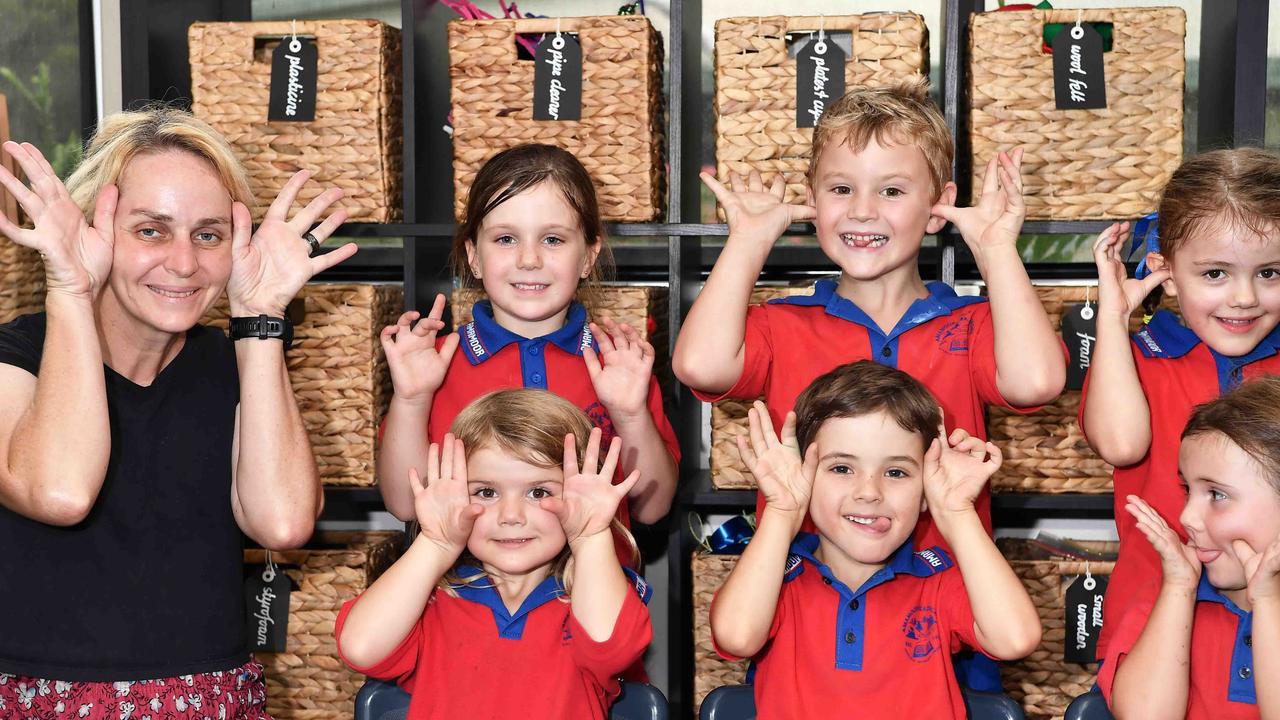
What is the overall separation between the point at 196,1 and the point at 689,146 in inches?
44.6

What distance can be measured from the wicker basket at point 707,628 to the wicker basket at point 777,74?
2.42ft

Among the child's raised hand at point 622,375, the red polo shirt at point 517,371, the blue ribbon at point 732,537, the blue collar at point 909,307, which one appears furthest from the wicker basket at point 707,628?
the blue collar at point 909,307

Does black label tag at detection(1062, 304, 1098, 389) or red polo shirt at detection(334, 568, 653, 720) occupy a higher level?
black label tag at detection(1062, 304, 1098, 389)

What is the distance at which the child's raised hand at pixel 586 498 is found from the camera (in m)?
1.72

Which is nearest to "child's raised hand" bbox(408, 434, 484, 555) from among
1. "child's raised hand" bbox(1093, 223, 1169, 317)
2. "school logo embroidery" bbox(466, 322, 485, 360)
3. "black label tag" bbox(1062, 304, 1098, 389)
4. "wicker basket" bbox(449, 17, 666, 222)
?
A: "school logo embroidery" bbox(466, 322, 485, 360)

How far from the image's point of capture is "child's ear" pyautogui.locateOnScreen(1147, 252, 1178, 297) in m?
1.96

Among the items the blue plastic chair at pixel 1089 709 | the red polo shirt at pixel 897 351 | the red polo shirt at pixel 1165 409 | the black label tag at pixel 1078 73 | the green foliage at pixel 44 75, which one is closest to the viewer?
the blue plastic chair at pixel 1089 709

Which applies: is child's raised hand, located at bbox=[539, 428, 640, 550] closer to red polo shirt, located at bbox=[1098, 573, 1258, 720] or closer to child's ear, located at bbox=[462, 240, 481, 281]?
child's ear, located at bbox=[462, 240, 481, 281]

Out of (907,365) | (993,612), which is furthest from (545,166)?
(993,612)

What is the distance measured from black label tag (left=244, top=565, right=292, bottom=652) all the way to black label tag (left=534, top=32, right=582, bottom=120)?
1070mm

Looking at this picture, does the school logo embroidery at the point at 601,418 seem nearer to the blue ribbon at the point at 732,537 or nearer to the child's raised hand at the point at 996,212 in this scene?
the blue ribbon at the point at 732,537

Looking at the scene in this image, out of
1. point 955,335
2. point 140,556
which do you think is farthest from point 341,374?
point 955,335

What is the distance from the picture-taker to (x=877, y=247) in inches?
79.5

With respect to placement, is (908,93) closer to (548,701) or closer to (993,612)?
(993,612)
